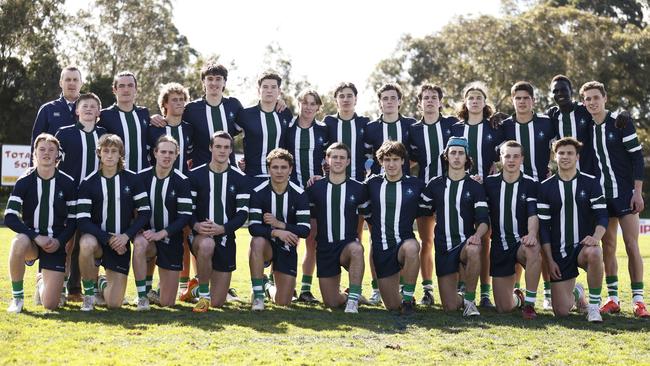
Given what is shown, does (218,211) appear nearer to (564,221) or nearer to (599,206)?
(564,221)

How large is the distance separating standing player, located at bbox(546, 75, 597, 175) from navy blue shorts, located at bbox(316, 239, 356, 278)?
2386mm

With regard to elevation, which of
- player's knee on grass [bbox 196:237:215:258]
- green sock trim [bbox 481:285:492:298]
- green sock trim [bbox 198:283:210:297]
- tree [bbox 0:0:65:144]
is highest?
tree [bbox 0:0:65:144]

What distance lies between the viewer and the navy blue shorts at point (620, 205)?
7.52m

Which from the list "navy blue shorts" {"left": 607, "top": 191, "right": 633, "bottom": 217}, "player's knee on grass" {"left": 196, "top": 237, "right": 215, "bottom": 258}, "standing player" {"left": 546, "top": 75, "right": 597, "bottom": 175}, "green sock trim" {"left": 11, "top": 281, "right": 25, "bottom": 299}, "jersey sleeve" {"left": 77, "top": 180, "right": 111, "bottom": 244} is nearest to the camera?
"green sock trim" {"left": 11, "top": 281, "right": 25, "bottom": 299}

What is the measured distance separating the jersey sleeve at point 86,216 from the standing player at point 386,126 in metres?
2.71

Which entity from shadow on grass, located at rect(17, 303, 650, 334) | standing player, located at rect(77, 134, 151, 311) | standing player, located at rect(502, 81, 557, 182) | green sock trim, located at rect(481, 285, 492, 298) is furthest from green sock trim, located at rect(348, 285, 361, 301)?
standing player, located at rect(502, 81, 557, 182)

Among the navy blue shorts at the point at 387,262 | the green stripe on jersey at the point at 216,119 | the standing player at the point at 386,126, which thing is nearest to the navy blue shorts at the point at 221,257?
the green stripe on jersey at the point at 216,119

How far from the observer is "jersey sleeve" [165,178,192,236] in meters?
7.26

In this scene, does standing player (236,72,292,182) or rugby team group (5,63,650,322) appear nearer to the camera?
rugby team group (5,63,650,322)

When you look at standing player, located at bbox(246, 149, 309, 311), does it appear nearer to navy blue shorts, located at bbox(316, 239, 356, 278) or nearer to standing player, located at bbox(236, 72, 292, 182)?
navy blue shorts, located at bbox(316, 239, 356, 278)

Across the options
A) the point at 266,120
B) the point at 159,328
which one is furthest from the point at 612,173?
the point at 159,328

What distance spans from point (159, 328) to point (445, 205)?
9.49 ft

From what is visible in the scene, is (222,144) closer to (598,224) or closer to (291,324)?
(291,324)

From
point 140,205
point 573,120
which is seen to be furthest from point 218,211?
point 573,120
